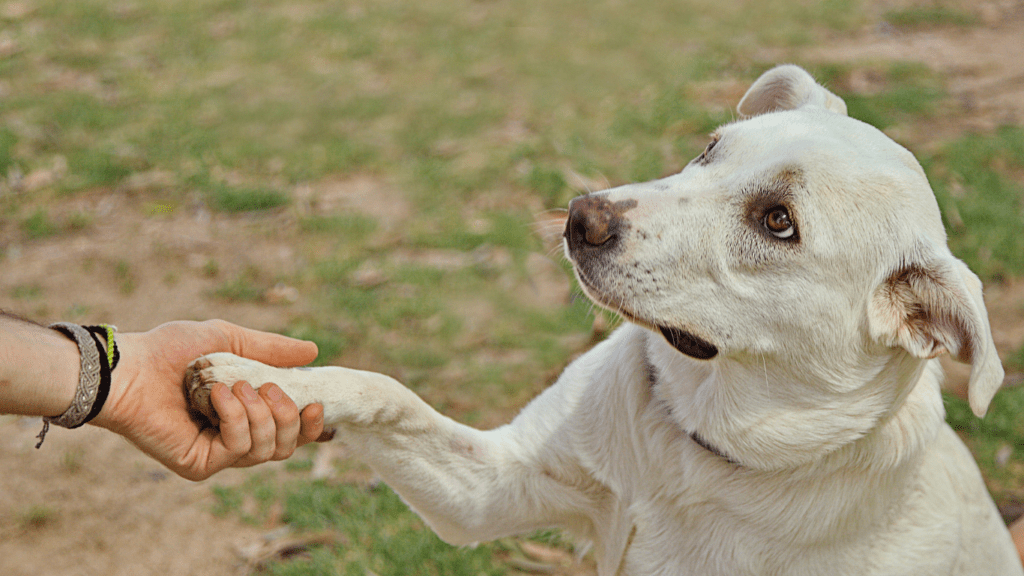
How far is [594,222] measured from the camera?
2.30m

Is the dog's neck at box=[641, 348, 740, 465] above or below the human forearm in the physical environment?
below

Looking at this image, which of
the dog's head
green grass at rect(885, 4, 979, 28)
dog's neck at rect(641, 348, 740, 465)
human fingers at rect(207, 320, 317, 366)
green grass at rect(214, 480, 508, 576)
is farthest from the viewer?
green grass at rect(885, 4, 979, 28)

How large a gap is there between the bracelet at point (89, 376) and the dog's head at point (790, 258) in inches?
49.3

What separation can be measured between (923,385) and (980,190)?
3691 mm

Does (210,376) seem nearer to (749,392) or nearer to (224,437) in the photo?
(224,437)

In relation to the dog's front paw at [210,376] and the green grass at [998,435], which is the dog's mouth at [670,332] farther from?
the green grass at [998,435]

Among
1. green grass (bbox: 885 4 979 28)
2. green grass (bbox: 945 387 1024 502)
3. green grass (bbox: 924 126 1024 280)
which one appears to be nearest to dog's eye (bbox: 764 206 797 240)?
green grass (bbox: 945 387 1024 502)

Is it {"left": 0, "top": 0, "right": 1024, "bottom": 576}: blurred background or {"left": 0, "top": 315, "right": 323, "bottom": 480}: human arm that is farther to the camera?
{"left": 0, "top": 0, "right": 1024, "bottom": 576}: blurred background

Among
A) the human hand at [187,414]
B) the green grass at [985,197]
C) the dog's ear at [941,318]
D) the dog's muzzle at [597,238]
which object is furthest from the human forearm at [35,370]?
the green grass at [985,197]

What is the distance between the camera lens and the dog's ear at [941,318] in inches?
79.1

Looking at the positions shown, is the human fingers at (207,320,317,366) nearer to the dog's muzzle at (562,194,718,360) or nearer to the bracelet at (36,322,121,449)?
the bracelet at (36,322,121,449)

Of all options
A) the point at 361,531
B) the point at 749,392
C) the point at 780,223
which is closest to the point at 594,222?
the point at 780,223

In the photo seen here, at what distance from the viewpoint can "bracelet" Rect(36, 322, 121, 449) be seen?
6.88 feet

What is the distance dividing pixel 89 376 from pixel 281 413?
1.57 feet
